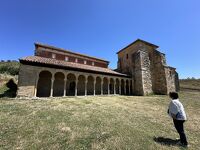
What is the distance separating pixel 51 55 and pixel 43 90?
6.85 metres

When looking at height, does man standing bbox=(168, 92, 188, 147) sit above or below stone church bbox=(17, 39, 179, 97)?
below

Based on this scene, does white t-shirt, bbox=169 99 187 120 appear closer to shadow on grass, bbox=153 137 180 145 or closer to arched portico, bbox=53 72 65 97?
shadow on grass, bbox=153 137 180 145

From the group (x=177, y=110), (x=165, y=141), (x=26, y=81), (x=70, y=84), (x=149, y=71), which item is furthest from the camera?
(x=149, y=71)

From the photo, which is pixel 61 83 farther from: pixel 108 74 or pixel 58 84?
pixel 108 74

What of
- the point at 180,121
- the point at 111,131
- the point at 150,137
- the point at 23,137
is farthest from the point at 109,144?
the point at 23,137

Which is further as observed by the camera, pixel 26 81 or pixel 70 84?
pixel 70 84

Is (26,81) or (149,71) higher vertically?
(149,71)

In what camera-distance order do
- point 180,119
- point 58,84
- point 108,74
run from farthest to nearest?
point 108,74
point 58,84
point 180,119

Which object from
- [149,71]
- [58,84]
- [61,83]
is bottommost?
[58,84]

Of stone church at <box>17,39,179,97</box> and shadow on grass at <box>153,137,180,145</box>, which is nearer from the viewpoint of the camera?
shadow on grass at <box>153,137,180,145</box>

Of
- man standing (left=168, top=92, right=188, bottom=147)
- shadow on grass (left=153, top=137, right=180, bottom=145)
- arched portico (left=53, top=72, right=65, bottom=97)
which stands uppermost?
arched portico (left=53, top=72, right=65, bottom=97)

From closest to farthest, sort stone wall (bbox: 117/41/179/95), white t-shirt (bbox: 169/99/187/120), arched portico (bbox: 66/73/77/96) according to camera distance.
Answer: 1. white t-shirt (bbox: 169/99/187/120)
2. arched portico (bbox: 66/73/77/96)
3. stone wall (bbox: 117/41/179/95)

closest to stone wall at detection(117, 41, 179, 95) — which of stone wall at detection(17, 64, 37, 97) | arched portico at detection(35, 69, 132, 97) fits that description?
arched portico at detection(35, 69, 132, 97)

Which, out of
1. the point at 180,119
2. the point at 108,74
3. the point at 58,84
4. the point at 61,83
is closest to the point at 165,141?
the point at 180,119
